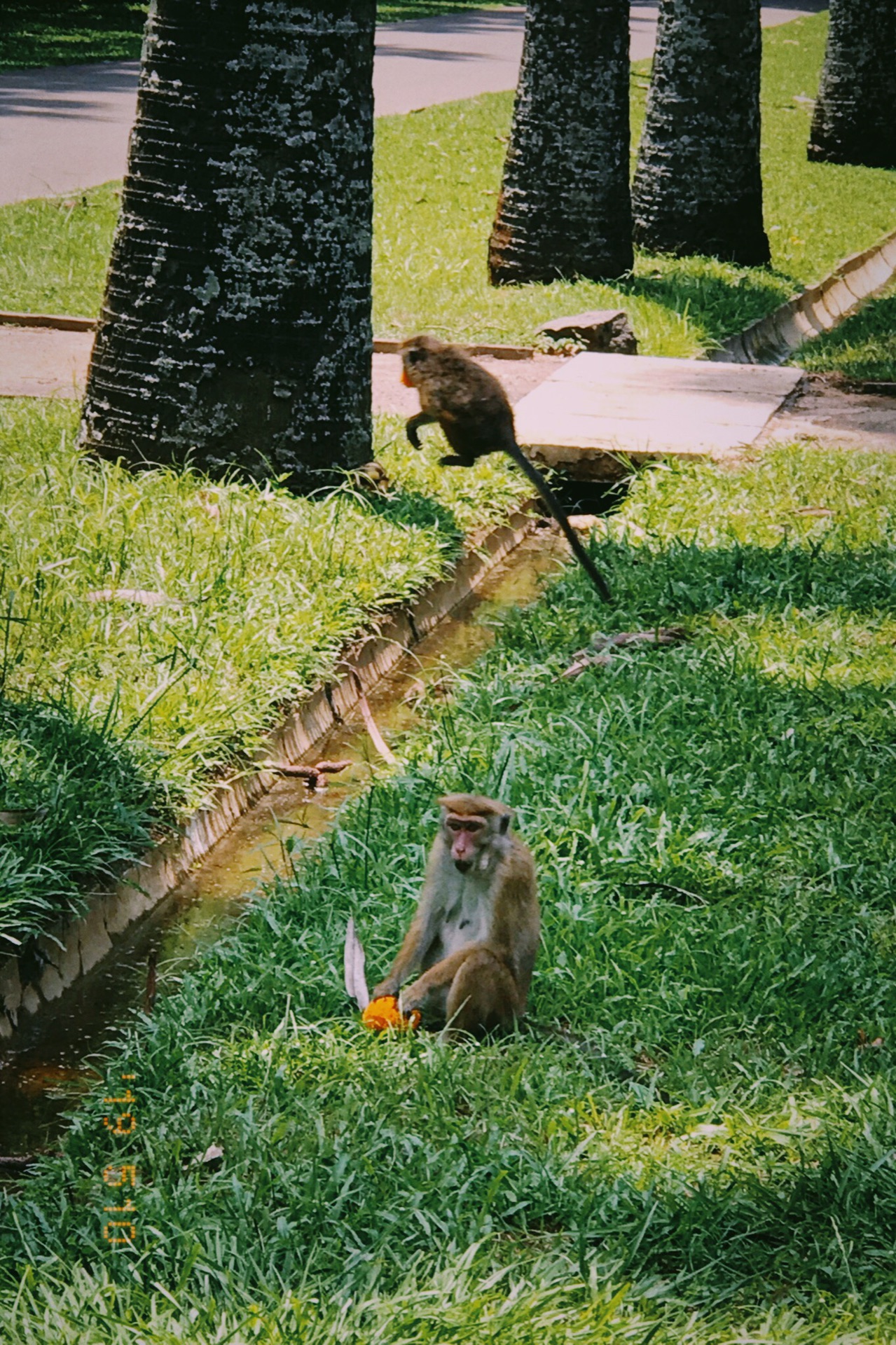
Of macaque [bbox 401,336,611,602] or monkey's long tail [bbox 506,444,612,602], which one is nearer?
monkey's long tail [bbox 506,444,612,602]

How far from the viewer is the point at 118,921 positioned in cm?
492

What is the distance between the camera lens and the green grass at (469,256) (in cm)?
1187

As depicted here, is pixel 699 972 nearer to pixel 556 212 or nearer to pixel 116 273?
pixel 116 273

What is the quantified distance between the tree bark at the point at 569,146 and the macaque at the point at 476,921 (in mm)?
9756

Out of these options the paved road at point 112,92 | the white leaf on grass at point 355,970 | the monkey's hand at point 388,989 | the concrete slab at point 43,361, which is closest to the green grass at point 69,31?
the paved road at point 112,92

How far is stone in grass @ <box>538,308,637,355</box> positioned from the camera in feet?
37.3

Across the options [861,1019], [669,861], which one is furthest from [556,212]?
[861,1019]

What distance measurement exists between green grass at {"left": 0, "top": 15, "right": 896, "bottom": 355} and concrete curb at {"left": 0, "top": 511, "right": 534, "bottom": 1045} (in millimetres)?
4050

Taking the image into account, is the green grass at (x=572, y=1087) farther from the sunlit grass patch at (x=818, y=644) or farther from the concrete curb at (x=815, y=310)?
the concrete curb at (x=815, y=310)

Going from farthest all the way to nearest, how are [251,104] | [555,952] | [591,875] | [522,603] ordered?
[522,603]
[251,104]
[591,875]
[555,952]

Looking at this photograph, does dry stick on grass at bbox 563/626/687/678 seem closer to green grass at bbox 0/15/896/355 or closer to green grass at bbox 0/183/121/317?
green grass at bbox 0/15/896/355

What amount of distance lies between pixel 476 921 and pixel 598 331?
799 cm

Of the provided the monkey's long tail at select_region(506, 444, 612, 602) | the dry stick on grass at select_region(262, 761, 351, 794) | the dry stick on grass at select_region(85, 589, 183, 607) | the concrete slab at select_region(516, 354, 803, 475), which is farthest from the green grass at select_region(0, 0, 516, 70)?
the dry stick on grass at select_region(262, 761, 351, 794)

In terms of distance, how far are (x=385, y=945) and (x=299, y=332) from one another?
3.98 metres
